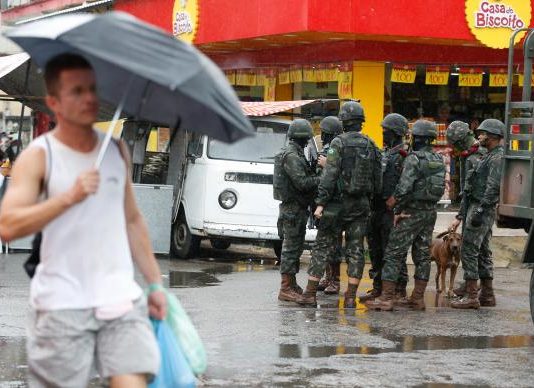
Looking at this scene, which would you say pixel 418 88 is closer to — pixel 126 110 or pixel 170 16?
pixel 170 16

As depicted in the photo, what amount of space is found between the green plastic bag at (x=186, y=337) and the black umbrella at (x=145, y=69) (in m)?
0.73

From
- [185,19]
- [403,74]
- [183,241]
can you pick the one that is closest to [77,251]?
[183,241]

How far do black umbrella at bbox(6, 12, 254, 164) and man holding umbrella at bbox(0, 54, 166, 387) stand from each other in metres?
0.14

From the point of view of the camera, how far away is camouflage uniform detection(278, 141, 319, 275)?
448 inches

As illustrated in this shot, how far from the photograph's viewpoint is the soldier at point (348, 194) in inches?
426

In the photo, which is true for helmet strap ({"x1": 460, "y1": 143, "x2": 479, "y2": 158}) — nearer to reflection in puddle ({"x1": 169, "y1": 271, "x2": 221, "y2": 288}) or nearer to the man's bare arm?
reflection in puddle ({"x1": 169, "y1": 271, "x2": 221, "y2": 288})

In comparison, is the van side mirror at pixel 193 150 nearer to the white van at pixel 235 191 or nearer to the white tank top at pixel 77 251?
the white van at pixel 235 191

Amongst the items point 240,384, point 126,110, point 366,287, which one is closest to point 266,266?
point 366,287

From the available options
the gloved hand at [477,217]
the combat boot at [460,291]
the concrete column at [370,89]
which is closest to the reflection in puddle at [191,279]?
the combat boot at [460,291]

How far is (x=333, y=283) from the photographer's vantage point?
12.4 m

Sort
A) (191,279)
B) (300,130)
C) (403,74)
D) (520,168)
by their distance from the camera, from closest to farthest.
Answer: (520,168) < (300,130) < (191,279) < (403,74)

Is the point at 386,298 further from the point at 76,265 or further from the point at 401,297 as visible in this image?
the point at 76,265

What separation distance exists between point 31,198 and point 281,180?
7.38m

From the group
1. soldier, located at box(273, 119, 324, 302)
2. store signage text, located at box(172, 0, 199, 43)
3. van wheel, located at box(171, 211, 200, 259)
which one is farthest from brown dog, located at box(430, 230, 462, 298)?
store signage text, located at box(172, 0, 199, 43)
